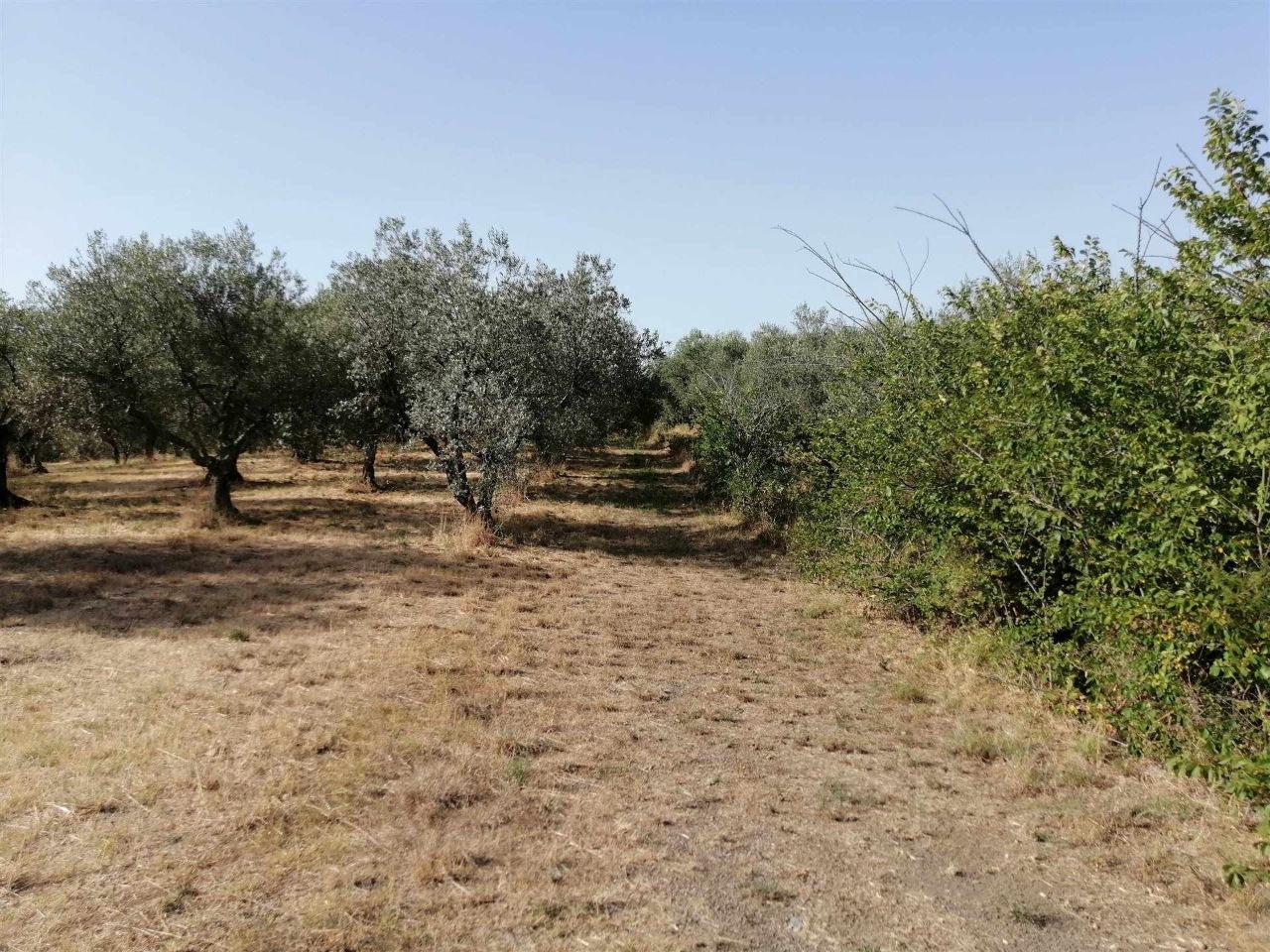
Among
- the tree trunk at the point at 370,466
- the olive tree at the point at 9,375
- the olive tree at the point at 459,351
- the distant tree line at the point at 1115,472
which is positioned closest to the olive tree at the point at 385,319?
the olive tree at the point at 459,351

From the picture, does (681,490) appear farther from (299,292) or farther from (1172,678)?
(1172,678)

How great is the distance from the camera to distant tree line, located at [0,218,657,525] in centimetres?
1858

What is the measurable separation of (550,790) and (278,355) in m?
18.6

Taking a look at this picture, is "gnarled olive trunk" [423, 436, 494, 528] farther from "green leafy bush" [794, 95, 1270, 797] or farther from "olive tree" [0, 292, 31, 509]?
"olive tree" [0, 292, 31, 509]

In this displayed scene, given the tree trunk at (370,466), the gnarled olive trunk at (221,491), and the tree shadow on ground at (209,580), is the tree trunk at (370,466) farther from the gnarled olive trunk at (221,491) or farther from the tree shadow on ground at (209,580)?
the tree shadow on ground at (209,580)

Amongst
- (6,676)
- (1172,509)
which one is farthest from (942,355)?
(6,676)

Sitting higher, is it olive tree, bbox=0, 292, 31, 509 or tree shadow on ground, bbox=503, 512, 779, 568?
olive tree, bbox=0, 292, 31, 509

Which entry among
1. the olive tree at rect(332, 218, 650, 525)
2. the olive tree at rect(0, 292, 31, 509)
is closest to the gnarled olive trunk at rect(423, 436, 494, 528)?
the olive tree at rect(332, 218, 650, 525)

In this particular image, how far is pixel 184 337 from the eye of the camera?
20297 millimetres

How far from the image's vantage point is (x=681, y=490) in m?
31.3

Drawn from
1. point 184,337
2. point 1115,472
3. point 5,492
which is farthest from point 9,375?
point 1115,472

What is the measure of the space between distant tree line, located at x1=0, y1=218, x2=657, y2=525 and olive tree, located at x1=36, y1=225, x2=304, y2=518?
0.04m

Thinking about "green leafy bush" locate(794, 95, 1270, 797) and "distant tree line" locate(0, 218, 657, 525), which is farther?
"distant tree line" locate(0, 218, 657, 525)

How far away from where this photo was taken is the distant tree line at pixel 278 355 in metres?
18.6
